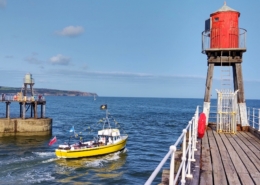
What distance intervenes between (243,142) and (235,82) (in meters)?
5.11

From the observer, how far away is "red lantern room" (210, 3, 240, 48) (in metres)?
14.6

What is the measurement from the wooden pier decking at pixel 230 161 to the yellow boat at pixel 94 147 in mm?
13884

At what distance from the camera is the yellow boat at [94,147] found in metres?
23.1

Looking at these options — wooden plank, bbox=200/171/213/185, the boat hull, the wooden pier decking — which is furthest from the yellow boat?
wooden plank, bbox=200/171/213/185

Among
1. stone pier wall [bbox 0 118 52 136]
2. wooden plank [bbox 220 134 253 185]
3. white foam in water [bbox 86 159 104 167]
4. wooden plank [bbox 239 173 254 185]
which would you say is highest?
wooden plank [bbox 220 134 253 185]

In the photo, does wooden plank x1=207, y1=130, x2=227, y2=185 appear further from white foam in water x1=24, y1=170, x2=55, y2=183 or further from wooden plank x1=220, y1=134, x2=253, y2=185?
white foam in water x1=24, y1=170, x2=55, y2=183

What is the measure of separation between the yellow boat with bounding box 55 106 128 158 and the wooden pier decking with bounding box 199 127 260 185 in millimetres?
13884

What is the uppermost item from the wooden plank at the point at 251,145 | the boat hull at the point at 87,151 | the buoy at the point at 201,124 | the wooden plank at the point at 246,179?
the buoy at the point at 201,124

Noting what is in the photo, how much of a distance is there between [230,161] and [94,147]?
56.7 ft

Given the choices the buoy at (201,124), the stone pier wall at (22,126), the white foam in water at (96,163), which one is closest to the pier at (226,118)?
the buoy at (201,124)

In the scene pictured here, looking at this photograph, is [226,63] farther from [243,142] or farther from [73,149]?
[73,149]

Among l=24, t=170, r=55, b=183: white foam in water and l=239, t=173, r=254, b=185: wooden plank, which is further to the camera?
l=24, t=170, r=55, b=183: white foam in water

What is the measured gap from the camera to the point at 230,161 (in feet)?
25.7

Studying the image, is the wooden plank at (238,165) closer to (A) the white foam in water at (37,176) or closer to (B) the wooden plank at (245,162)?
(B) the wooden plank at (245,162)
